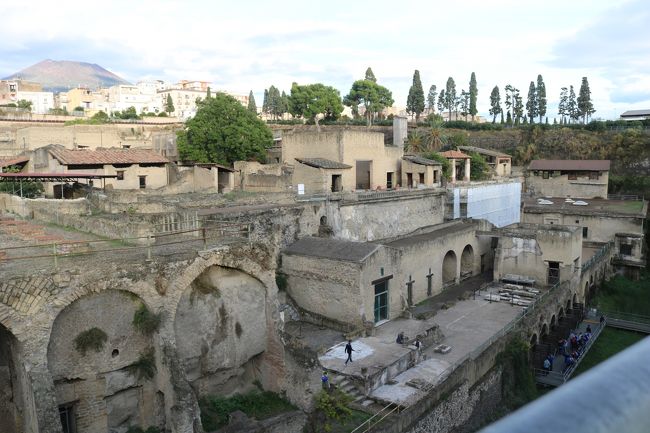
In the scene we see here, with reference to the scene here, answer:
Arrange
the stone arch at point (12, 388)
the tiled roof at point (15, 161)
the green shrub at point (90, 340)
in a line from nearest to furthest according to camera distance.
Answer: the stone arch at point (12, 388), the green shrub at point (90, 340), the tiled roof at point (15, 161)

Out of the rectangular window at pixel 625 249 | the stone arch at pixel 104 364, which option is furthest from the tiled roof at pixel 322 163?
the stone arch at pixel 104 364

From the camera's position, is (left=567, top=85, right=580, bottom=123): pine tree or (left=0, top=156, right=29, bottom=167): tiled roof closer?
(left=0, top=156, right=29, bottom=167): tiled roof

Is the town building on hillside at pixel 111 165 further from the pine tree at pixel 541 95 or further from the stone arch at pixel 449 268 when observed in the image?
the pine tree at pixel 541 95

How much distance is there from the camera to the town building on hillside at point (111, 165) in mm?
31719

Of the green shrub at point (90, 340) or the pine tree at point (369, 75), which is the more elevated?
the pine tree at point (369, 75)

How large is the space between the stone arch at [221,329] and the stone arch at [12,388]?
12.3 ft

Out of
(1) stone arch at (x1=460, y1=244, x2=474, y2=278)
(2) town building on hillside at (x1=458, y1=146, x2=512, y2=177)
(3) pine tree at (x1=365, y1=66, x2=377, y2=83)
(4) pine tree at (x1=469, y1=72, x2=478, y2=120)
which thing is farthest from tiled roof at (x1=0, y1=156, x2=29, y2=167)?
(4) pine tree at (x1=469, y1=72, x2=478, y2=120)

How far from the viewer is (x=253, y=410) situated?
15.5 m

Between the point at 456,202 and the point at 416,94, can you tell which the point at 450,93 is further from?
the point at 456,202

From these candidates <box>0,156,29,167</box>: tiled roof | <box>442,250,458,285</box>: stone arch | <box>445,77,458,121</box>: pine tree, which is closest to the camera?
<box>442,250,458,285</box>: stone arch

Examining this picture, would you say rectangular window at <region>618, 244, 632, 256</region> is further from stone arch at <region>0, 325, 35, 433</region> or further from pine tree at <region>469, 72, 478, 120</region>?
pine tree at <region>469, 72, 478, 120</region>

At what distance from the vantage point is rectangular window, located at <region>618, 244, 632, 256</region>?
130ft

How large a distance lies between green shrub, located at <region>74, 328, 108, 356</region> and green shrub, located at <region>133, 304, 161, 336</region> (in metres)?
0.85

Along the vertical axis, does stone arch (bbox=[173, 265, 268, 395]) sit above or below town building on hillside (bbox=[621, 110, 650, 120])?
below
